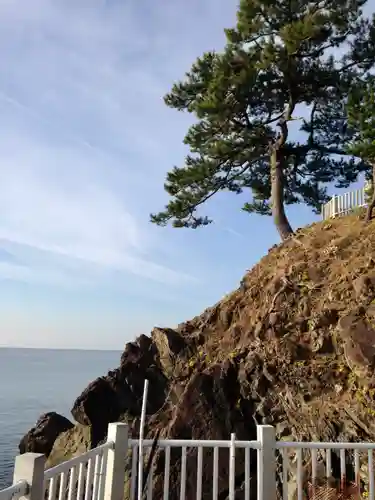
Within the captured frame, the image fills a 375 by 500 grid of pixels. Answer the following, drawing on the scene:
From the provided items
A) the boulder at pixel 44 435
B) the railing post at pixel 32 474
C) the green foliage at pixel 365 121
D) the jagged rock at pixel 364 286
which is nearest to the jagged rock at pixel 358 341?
the jagged rock at pixel 364 286

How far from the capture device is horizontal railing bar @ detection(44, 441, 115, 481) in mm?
2836

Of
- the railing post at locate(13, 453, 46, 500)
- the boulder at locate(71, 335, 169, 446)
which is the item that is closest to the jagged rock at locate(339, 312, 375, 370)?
the boulder at locate(71, 335, 169, 446)

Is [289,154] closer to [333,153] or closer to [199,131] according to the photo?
[333,153]

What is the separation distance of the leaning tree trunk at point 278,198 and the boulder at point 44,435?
380 inches

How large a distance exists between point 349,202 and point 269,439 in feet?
34.7

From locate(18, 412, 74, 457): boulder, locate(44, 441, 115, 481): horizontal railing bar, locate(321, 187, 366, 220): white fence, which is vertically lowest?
locate(18, 412, 74, 457): boulder

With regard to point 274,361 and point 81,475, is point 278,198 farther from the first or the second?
point 81,475

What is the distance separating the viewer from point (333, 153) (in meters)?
15.4

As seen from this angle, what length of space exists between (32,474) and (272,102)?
14019 millimetres

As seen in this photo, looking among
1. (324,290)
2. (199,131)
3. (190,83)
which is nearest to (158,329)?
(324,290)

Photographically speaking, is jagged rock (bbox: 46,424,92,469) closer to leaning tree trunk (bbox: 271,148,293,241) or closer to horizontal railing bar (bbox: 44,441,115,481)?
leaning tree trunk (bbox: 271,148,293,241)

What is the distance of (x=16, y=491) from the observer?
239 centimetres

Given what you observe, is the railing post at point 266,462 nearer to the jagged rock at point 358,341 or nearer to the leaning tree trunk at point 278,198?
the jagged rock at point 358,341

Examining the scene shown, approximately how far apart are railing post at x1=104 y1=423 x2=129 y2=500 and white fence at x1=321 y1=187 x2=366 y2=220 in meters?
10.5
